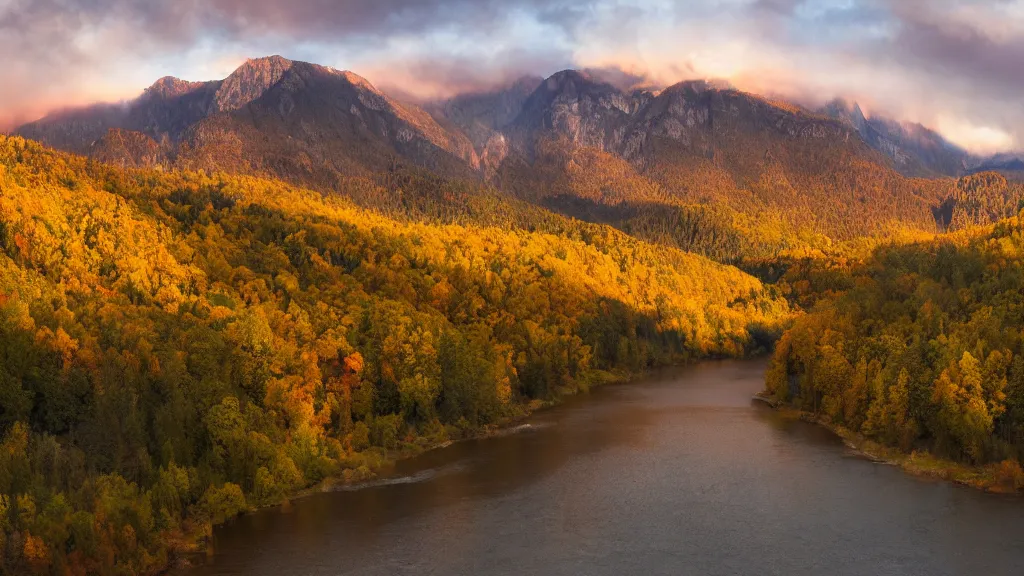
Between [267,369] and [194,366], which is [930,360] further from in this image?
[194,366]

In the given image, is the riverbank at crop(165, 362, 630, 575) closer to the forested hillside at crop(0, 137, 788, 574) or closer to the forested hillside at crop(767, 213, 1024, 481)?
the forested hillside at crop(0, 137, 788, 574)

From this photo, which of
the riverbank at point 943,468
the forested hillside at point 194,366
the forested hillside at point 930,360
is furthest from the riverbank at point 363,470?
the riverbank at point 943,468

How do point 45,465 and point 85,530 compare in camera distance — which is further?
point 45,465

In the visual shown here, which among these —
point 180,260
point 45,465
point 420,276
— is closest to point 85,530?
point 45,465

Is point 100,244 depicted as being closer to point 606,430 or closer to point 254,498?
point 254,498

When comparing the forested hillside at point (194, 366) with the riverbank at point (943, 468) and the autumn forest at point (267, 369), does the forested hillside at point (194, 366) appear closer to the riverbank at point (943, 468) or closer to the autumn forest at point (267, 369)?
the autumn forest at point (267, 369)

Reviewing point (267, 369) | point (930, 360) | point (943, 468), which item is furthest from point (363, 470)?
point (930, 360)
